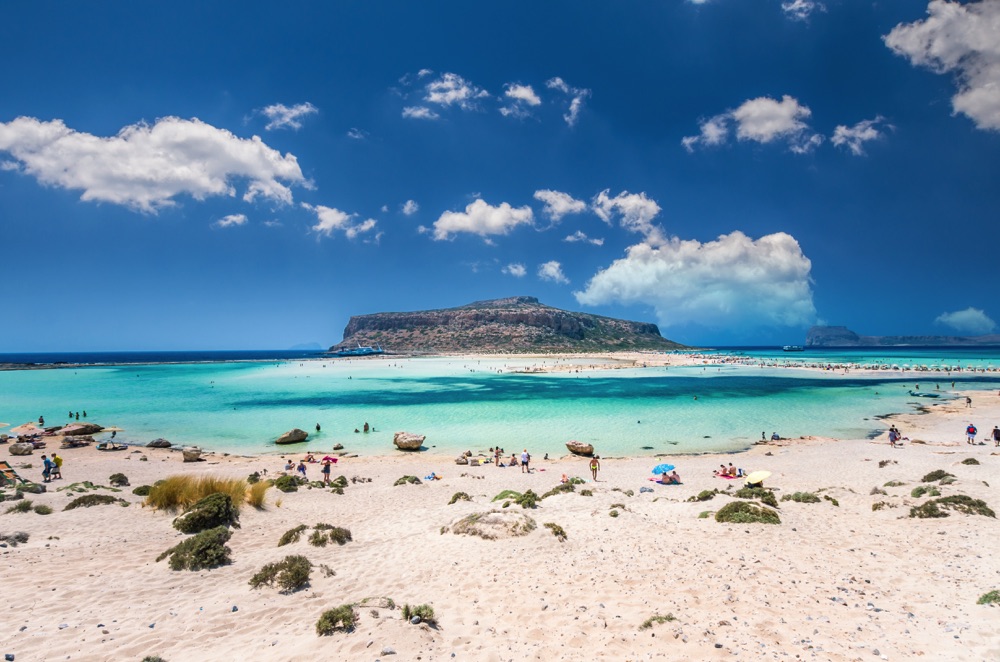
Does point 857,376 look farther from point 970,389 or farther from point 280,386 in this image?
point 280,386

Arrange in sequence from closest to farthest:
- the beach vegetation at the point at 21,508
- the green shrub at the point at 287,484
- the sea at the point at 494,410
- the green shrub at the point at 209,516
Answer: the green shrub at the point at 209,516 < the beach vegetation at the point at 21,508 < the green shrub at the point at 287,484 < the sea at the point at 494,410

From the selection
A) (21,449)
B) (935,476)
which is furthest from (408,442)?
(935,476)

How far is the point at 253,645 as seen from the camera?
6.77 m

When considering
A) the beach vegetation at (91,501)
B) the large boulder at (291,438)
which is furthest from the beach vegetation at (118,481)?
the large boulder at (291,438)

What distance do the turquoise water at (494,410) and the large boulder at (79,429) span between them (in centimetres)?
201

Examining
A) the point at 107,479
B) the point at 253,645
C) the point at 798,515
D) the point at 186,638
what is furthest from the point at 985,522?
the point at 107,479

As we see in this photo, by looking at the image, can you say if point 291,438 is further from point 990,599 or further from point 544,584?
point 990,599

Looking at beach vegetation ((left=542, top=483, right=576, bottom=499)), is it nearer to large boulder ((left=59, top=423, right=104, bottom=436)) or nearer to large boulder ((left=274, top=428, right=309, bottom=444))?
large boulder ((left=274, top=428, right=309, bottom=444))

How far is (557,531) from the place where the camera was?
37.6ft

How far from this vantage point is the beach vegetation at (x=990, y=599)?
708 centimetres

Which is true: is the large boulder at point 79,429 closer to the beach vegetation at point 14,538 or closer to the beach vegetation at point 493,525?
the beach vegetation at point 14,538

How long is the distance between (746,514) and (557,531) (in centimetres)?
530

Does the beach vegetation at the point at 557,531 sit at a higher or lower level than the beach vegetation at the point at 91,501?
higher

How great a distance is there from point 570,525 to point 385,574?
17.6ft
